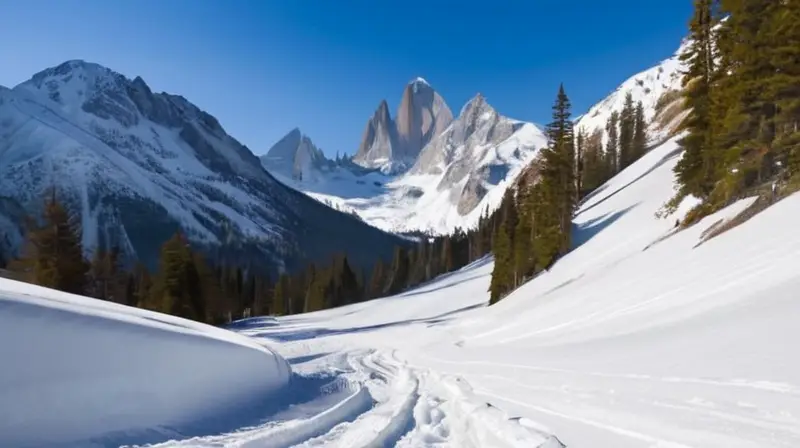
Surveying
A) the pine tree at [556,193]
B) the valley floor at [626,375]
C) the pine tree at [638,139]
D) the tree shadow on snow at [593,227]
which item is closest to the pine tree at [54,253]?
the valley floor at [626,375]

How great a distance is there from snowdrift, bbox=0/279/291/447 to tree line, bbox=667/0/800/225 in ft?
67.3

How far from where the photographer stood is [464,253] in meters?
112

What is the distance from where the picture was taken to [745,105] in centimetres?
2241

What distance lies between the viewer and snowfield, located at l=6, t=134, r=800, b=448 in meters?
5.39

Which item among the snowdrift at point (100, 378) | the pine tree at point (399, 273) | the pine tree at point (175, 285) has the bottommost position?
the snowdrift at point (100, 378)

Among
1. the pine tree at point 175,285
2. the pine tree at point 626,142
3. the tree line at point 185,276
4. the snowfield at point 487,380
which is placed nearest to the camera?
the snowfield at point 487,380

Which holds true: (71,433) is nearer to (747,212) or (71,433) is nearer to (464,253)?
(747,212)

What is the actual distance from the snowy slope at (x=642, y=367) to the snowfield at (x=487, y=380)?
5cm

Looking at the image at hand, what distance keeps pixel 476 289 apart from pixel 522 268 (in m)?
16.9

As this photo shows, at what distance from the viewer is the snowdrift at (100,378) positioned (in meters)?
5.08

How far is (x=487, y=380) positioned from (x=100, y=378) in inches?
310

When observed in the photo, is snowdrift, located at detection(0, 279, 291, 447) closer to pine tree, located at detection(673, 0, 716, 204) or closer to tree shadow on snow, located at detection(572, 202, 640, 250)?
pine tree, located at detection(673, 0, 716, 204)

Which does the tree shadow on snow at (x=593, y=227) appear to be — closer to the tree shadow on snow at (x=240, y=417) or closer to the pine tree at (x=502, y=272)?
the pine tree at (x=502, y=272)

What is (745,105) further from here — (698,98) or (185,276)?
(185,276)
